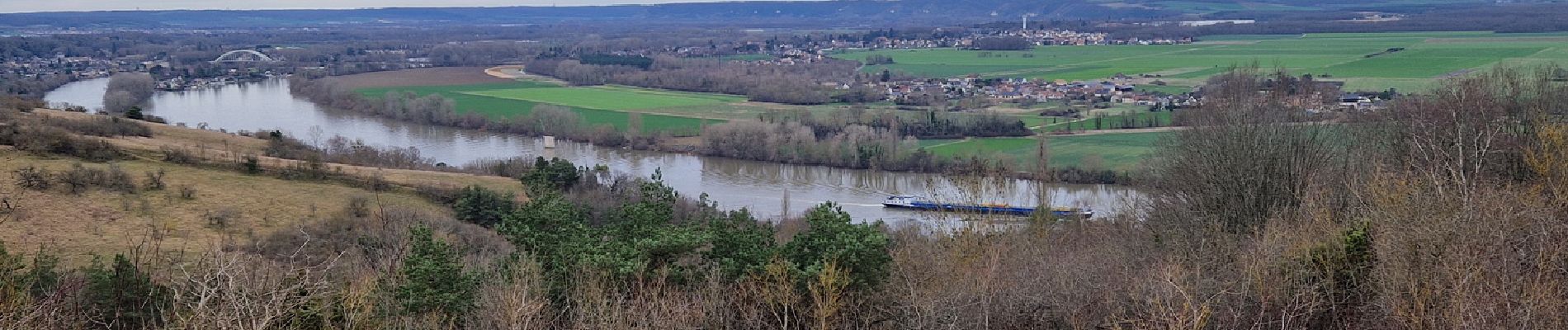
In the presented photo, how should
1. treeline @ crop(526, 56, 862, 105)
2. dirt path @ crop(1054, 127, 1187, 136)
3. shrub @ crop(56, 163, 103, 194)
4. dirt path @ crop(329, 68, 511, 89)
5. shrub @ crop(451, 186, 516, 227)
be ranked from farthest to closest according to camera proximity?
dirt path @ crop(329, 68, 511, 89)
treeline @ crop(526, 56, 862, 105)
dirt path @ crop(1054, 127, 1187, 136)
shrub @ crop(451, 186, 516, 227)
shrub @ crop(56, 163, 103, 194)

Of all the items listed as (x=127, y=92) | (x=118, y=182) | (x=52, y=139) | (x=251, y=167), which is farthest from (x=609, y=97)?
(x=118, y=182)

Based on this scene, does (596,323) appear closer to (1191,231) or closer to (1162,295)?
(1162,295)

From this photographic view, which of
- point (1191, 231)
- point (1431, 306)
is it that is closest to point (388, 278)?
point (1431, 306)

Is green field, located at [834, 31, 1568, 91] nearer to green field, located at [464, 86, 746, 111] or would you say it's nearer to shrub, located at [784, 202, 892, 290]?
green field, located at [464, 86, 746, 111]

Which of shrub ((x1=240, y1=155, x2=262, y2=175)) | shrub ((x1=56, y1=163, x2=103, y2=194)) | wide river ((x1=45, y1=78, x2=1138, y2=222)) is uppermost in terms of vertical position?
shrub ((x1=56, y1=163, x2=103, y2=194))

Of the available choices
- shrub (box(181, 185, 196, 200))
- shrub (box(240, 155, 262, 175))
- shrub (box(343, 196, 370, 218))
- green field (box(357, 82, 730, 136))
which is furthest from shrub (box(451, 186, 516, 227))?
green field (box(357, 82, 730, 136))

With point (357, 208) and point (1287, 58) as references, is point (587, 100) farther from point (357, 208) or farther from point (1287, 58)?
point (357, 208)
